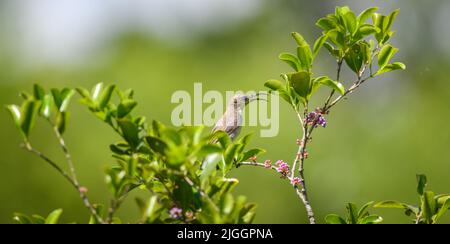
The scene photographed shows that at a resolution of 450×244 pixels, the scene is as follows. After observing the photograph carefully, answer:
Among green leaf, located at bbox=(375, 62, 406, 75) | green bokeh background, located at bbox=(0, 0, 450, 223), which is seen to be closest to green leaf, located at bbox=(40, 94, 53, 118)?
green leaf, located at bbox=(375, 62, 406, 75)

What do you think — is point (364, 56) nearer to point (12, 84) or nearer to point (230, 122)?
point (230, 122)

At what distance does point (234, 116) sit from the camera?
786 centimetres

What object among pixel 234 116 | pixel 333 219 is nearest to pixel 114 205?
pixel 333 219

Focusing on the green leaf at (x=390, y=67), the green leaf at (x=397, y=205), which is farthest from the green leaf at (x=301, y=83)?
the green leaf at (x=397, y=205)

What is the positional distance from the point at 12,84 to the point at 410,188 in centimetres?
1048

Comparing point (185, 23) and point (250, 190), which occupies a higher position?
point (185, 23)

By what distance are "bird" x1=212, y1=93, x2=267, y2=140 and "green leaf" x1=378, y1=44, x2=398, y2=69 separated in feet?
13.4

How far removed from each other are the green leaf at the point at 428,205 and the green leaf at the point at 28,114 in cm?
173

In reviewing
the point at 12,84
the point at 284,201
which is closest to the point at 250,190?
the point at 284,201

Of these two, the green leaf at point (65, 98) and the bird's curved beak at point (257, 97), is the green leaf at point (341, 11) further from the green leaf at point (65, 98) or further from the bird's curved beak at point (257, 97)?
the bird's curved beak at point (257, 97)

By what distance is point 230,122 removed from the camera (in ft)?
25.5

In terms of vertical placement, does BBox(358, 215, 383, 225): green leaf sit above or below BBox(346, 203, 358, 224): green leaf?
below

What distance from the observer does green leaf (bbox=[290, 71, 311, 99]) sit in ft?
10.6

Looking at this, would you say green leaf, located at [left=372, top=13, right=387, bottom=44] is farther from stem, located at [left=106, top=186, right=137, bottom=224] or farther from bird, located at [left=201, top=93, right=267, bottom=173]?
bird, located at [left=201, top=93, right=267, bottom=173]
